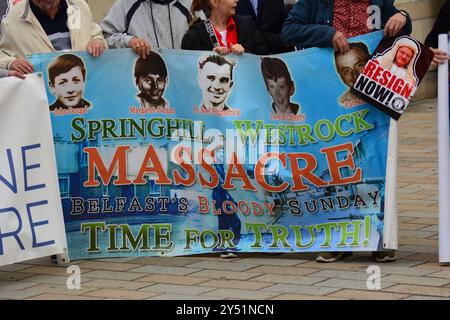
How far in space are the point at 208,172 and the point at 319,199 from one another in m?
0.70

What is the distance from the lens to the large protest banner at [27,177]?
7383mm

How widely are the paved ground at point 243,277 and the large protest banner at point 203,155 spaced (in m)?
0.16

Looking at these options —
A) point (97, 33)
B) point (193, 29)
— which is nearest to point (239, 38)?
point (193, 29)

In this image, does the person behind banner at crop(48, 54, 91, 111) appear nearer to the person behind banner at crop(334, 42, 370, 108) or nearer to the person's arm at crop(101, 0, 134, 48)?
the person's arm at crop(101, 0, 134, 48)

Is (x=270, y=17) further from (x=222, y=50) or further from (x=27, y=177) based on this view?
(x=27, y=177)

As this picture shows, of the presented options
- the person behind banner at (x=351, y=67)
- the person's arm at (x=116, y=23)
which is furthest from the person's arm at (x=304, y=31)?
the person's arm at (x=116, y=23)

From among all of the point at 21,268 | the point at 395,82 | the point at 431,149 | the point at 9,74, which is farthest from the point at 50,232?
the point at 431,149

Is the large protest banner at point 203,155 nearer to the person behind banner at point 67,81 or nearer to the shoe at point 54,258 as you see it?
the person behind banner at point 67,81

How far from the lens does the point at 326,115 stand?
773 centimetres

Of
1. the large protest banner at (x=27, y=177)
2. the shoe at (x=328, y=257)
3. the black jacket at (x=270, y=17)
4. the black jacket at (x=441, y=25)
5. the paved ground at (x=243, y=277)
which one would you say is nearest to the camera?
the paved ground at (x=243, y=277)

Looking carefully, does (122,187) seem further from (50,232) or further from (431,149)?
(431,149)

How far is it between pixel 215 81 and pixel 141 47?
50 cm

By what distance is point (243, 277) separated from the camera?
737cm

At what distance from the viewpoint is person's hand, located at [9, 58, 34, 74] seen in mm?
7637
